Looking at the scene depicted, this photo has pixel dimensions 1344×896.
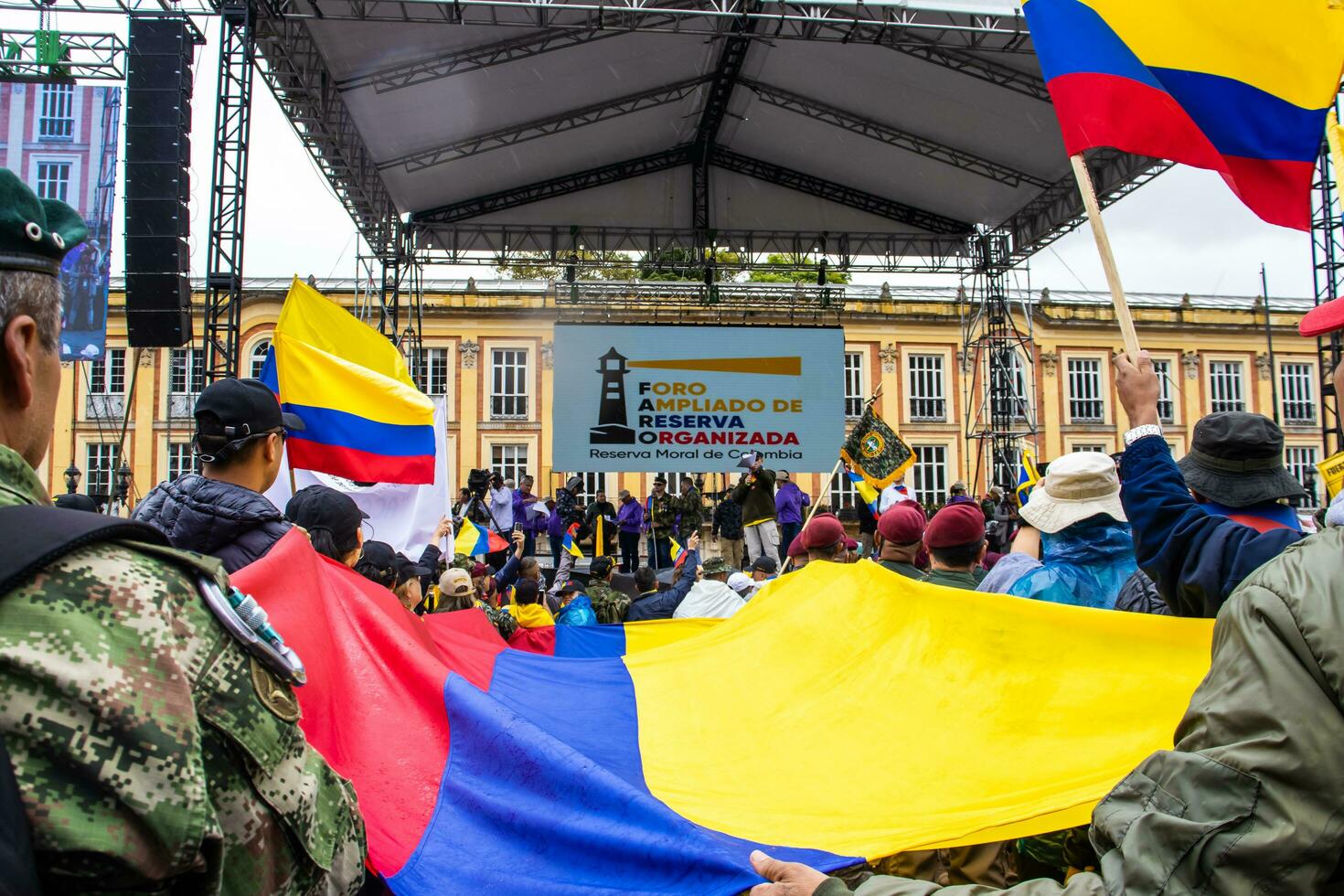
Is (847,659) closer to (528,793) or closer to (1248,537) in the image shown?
(528,793)

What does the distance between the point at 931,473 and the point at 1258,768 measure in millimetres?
35760

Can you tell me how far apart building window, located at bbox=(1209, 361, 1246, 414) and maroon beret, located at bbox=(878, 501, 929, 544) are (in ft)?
126

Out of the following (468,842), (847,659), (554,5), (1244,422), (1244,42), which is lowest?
(468,842)

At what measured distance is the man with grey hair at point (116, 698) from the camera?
91cm

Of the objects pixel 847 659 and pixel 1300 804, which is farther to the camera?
pixel 847 659

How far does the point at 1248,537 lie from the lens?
2209 millimetres

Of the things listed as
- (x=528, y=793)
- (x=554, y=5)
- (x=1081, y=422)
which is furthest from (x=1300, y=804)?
(x=1081, y=422)

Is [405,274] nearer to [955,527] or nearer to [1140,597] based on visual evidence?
[955,527]

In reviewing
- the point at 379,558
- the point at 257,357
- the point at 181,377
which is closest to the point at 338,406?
the point at 379,558

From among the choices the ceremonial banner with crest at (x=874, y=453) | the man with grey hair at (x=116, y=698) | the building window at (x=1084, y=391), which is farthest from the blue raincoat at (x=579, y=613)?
the building window at (x=1084, y=391)

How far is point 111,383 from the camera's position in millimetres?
34781

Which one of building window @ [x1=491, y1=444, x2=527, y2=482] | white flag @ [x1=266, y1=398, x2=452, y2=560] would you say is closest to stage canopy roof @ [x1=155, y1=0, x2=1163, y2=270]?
white flag @ [x1=266, y1=398, x2=452, y2=560]

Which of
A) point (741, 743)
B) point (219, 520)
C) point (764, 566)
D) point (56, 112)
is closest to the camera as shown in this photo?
point (219, 520)

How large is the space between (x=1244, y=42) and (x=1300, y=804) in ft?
10.1
